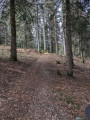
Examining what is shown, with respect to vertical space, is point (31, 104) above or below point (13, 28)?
below

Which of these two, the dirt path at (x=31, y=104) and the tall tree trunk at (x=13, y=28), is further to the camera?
the tall tree trunk at (x=13, y=28)

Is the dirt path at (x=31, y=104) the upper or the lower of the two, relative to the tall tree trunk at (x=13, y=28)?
lower

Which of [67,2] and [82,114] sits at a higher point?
[67,2]

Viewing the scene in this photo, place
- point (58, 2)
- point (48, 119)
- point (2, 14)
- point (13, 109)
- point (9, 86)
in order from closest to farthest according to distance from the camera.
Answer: point (48, 119) < point (13, 109) < point (9, 86) < point (58, 2) < point (2, 14)

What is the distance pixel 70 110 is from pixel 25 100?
1.92 meters

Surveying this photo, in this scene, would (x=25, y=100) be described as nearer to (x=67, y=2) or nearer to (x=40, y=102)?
(x=40, y=102)

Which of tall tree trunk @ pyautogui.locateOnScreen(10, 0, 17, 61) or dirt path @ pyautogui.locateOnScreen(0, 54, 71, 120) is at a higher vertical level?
tall tree trunk @ pyautogui.locateOnScreen(10, 0, 17, 61)

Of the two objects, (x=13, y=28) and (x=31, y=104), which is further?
(x=13, y=28)

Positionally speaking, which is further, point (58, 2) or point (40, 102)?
point (58, 2)

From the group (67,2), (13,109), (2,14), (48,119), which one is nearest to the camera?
(48,119)

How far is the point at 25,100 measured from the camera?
4.61 metres

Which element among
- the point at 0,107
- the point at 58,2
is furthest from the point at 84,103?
the point at 58,2

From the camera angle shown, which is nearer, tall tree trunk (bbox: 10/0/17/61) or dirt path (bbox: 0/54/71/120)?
dirt path (bbox: 0/54/71/120)

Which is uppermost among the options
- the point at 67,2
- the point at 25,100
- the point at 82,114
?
the point at 67,2
